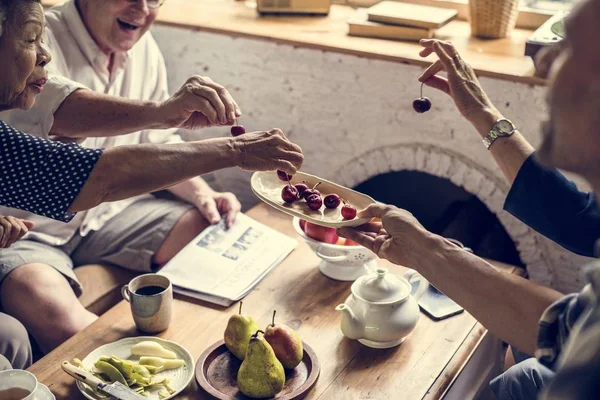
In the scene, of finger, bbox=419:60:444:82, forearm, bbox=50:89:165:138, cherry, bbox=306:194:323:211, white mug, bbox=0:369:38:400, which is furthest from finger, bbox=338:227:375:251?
white mug, bbox=0:369:38:400

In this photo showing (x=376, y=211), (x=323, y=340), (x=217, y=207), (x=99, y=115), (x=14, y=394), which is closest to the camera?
(x=14, y=394)

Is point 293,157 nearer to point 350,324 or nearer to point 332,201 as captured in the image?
point 332,201

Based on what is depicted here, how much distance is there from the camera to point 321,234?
2021 millimetres

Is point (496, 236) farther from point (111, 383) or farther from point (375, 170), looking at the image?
point (111, 383)

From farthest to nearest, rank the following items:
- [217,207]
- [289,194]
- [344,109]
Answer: [344,109] < [217,207] < [289,194]

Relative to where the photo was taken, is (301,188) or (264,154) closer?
(264,154)

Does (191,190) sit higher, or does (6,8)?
(6,8)

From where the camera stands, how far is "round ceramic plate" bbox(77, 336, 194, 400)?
5.32 ft

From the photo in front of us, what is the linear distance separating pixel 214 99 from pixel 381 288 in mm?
605

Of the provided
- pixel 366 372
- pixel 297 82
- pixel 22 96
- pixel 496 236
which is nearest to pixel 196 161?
pixel 22 96

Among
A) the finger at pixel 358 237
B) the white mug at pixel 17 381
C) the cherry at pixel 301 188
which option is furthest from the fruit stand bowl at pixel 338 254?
the white mug at pixel 17 381

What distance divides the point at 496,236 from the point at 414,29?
0.75m

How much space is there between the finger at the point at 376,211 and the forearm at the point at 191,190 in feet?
2.97

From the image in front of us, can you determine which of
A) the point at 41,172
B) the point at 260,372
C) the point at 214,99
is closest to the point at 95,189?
the point at 41,172
